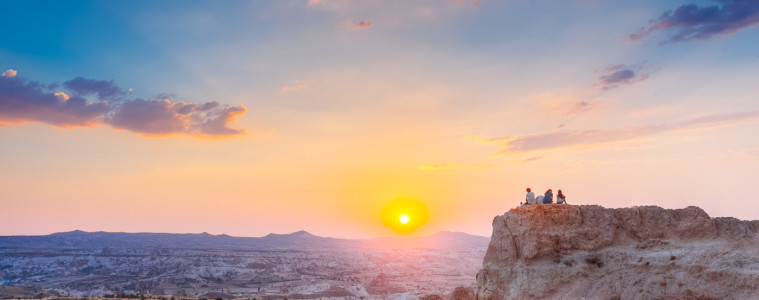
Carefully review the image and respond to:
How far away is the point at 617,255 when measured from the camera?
20422 millimetres

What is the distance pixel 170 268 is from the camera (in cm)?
10994

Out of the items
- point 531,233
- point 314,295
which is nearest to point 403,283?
point 314,295

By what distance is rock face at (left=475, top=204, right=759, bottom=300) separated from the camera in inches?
690

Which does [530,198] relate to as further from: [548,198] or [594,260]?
[594,260]

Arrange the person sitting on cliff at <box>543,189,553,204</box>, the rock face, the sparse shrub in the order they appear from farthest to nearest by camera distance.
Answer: the person sitting on cliff at <box>543,189,553,204</box> < the sparse shrub < the rock face

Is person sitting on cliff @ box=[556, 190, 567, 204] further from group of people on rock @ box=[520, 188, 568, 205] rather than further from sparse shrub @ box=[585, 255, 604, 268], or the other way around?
sparse shrub @ box=[585, 255, 604, 268]

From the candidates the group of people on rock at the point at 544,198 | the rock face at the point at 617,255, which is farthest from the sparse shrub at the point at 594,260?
the group of people on rock at the point at 544,198

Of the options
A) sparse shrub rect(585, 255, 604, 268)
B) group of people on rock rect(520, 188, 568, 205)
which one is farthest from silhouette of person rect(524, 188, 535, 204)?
sparse shrub rect(585, 255, 604, 268)

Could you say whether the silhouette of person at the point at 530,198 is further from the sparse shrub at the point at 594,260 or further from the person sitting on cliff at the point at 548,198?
the sparse shrub at the point at 594,260

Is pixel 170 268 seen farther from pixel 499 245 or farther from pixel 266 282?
pixel 499 245

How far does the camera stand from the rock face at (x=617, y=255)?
57.5 feet

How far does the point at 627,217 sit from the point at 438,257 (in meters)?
142

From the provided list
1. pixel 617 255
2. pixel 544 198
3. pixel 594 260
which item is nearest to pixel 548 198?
pixel 544 198

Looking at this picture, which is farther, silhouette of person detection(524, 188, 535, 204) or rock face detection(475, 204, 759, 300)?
silhouette of person detection(524, 188, 535, 204)
